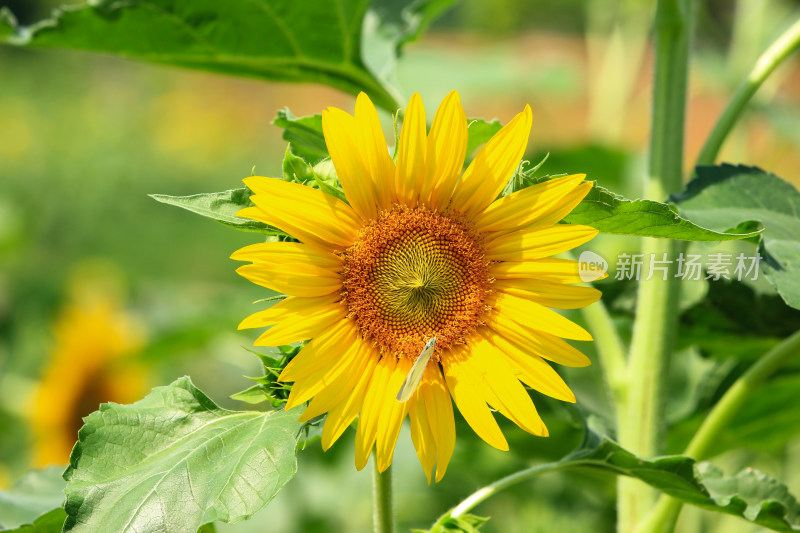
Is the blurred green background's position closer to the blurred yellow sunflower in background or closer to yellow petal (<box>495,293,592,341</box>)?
the blurred yellow sunflower in background

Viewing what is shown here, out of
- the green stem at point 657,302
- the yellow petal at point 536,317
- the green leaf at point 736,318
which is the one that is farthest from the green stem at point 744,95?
the yellow petal at point 536,317

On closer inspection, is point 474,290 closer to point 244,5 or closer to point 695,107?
point 244,5

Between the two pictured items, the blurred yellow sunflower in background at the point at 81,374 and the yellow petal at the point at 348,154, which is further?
the blurred yellow sunflower in background at the point at 81,374

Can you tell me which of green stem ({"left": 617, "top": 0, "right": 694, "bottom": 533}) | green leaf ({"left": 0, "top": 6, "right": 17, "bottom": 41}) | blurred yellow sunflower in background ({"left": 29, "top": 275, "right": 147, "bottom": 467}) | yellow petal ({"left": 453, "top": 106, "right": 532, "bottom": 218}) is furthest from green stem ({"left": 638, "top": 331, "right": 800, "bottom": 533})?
blurred yellow sunflower in background ({"left": 29, "top": 275, "right": 147, "bottom": 467})

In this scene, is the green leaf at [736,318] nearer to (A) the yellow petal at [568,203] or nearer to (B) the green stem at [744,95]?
(B) the green stem at [744,95]

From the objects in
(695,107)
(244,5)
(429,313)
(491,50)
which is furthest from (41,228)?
(695,107)
